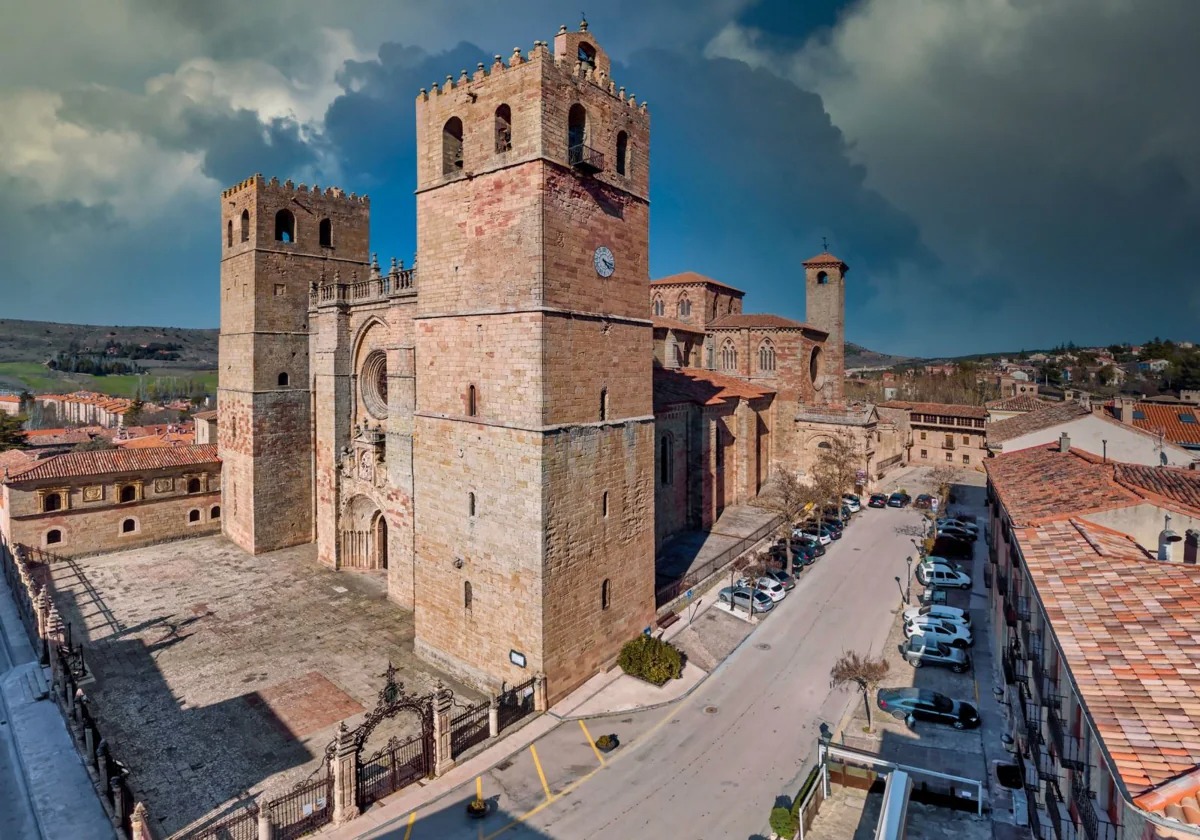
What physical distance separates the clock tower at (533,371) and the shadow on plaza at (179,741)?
4.82 metres

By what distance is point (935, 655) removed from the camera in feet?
62.5

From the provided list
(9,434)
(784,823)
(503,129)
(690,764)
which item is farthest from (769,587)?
(9,434)

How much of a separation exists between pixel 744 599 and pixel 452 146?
17954 mm

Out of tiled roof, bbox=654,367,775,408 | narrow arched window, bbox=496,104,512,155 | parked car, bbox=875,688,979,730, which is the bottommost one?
parked car, bbox=875,688,979,730

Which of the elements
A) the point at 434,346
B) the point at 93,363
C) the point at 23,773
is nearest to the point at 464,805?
the point at 23,773

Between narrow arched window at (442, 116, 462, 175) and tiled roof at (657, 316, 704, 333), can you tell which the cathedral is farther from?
tiled roof at (657, 316, 704, 333)

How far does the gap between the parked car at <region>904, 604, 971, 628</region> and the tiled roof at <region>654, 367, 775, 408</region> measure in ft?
41.8

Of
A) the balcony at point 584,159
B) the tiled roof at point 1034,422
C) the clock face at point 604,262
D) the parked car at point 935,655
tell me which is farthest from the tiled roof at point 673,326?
the parked car at point 935,655

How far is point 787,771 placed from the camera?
1438 cm

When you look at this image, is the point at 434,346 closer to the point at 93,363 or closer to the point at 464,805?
the point at 464,805

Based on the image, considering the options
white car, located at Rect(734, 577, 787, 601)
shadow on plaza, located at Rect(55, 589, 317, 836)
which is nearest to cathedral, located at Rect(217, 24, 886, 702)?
shadow on plaza, located at Rect(55, 589, 317, 836)

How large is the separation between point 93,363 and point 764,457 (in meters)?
163

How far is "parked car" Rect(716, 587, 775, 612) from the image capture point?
22594 mm

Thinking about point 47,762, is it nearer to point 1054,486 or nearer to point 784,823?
point 784,823
